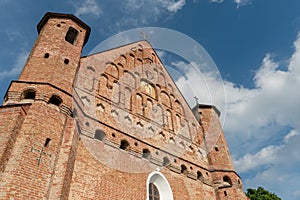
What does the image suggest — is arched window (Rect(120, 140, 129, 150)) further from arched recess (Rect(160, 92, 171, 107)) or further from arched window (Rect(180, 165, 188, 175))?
arched recess (Rect(160, 92, 171, 107))

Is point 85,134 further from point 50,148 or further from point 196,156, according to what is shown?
point 196,156

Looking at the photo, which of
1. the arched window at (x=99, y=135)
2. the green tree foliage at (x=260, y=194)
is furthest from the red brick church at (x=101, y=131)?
the green tree foliage at (x=260, y=194)

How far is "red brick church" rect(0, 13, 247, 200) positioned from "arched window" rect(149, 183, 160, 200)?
0.16 ft

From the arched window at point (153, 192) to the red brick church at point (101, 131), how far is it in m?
0.05

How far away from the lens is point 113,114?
38.3 ft

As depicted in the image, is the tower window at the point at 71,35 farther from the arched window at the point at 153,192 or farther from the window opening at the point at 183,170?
the window opening at the point at 183,170

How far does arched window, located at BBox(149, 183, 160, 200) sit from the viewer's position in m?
10.7

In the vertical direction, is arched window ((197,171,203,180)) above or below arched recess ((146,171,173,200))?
above

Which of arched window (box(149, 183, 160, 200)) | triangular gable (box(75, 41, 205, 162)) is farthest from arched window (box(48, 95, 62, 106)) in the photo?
arched window (box(149, 183, 160, 200))

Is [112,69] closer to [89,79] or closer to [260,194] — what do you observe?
[89,79]

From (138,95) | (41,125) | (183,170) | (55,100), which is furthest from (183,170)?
(41,125)

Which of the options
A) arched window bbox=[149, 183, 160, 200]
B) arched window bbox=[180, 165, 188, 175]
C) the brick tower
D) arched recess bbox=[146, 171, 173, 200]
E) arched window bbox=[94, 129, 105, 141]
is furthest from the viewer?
arched window bbox=[180, 165, 188, 175]

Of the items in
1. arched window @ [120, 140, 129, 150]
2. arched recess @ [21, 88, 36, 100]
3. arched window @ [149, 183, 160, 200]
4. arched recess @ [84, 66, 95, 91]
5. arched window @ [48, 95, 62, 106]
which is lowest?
arched window @ [149, 183, 160, 200]

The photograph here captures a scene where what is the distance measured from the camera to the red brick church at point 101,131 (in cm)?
743
